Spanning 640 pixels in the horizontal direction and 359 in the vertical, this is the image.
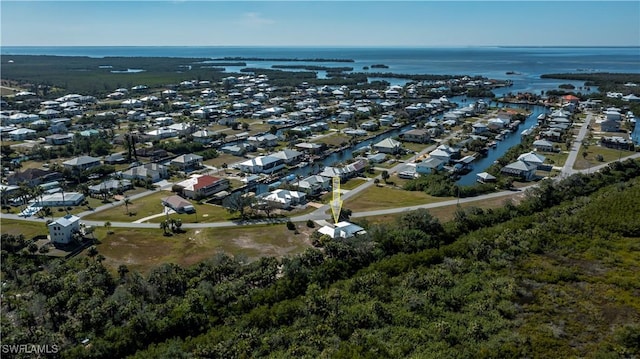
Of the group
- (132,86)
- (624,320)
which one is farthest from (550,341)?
(132,86)

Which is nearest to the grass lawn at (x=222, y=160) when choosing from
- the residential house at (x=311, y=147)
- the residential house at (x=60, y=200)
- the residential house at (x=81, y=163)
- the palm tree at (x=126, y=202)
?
the residential house at (x=311, y=147)

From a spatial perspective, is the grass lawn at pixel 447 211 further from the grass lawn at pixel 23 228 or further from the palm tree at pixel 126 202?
the grass lawn at pixel 23 228

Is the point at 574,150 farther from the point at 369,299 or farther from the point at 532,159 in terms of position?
the point at 369,299

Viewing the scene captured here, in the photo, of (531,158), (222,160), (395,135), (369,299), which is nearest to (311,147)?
(222,160)

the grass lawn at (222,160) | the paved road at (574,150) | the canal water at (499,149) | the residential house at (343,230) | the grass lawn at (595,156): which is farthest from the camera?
the grass lawn at (222,160)

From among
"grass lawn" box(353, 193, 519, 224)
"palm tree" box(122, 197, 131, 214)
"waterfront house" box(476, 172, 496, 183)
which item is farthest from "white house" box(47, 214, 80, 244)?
"waterfront house" box(476, 172, 496, 183)

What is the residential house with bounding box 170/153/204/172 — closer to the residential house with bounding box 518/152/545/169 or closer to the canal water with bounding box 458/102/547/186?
the canal water with bounding box 458/102/547/186
